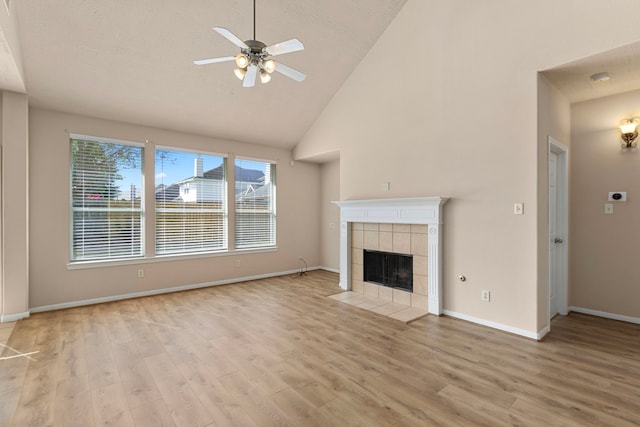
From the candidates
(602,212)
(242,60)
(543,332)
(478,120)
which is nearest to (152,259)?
(242,60)

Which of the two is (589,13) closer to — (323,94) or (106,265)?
(323,94)

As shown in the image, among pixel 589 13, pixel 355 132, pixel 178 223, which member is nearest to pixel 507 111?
pixel 589 13

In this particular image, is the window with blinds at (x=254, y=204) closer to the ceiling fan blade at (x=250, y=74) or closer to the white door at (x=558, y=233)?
the ceiling fan blade at (x=250, y=74)

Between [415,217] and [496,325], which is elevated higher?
[415,217]

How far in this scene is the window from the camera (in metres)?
4.57

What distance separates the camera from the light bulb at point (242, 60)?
2.77m

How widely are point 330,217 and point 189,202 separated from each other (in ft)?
10.0

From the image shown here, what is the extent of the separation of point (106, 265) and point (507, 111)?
5.87 m

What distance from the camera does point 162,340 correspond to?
3297 mm

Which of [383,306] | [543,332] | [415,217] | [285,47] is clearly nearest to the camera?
[285,47]

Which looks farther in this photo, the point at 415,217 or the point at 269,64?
the point at 415,217

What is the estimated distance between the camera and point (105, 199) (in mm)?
4770

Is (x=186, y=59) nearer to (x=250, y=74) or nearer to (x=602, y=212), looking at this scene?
(x=250, y=74)

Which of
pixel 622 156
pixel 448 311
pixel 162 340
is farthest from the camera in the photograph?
pixel 448 311
